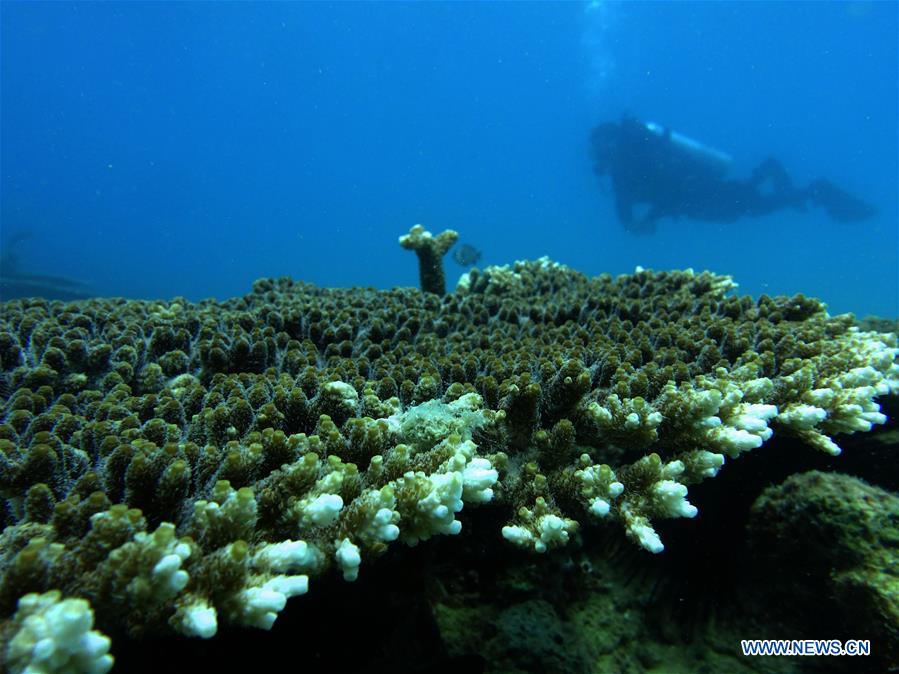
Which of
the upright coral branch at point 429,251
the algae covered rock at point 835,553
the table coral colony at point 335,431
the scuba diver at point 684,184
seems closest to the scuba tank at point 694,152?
the scuba diver at point 684,184

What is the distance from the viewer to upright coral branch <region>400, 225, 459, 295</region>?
7562 mm

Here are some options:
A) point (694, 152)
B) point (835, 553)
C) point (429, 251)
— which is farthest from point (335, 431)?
point (694, 152)

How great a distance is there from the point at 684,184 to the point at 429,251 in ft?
117

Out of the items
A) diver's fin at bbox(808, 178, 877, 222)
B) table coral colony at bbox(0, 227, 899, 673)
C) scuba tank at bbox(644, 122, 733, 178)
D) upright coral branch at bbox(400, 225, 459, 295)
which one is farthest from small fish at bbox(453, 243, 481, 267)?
diver's fin at bbox(808, 178, 877, 222)

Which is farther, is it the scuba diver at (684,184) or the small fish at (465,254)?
the scuba diver at (684,184)

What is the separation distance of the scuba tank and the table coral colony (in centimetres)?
3488

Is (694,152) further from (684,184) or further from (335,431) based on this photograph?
(335,431)

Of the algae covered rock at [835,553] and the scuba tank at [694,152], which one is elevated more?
the scuba tank at [694,152]

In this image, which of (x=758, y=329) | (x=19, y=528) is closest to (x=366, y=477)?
(x=19, y=528)

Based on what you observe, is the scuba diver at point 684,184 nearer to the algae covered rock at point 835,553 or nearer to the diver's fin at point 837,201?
the diver's fin at point 837,201

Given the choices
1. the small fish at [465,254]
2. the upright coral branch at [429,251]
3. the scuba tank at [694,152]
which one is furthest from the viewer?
the scuba tank at [694,152]

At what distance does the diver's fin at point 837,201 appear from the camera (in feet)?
128

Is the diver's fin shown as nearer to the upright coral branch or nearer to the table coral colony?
the upright coral branch

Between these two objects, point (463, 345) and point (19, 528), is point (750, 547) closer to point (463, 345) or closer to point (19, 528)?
point (463, 345)
